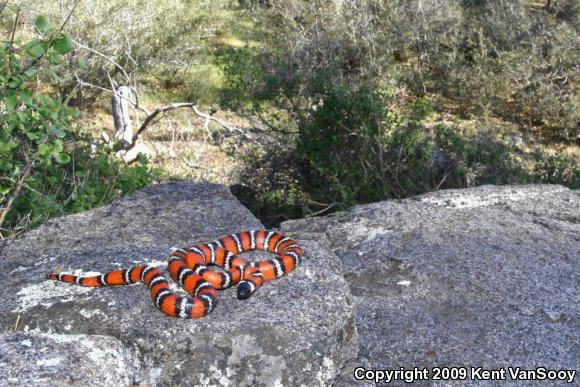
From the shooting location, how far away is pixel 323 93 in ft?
29.2

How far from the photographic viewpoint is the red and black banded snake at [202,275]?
345 cm

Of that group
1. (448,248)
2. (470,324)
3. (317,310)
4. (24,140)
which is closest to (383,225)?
(448,248)

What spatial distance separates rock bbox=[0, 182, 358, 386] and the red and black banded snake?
2.1 inches

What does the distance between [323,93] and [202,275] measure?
18.4 ft

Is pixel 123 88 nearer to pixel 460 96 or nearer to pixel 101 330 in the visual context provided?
pixel 460 96

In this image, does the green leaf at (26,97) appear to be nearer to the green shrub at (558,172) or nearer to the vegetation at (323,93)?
the vegetation at (323,93)

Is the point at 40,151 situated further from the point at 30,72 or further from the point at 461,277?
the point at 461,277

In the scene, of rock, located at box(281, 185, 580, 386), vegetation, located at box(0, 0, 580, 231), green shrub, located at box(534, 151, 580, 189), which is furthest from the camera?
green shrub, located at box(534, 151, 580, 189)

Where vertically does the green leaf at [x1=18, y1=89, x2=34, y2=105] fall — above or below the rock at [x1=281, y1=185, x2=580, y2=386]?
above

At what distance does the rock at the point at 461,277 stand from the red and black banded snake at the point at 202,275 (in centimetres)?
59

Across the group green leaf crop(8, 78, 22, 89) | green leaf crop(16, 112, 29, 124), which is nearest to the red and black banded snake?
green leaf crop(16, 112, 29, 124)

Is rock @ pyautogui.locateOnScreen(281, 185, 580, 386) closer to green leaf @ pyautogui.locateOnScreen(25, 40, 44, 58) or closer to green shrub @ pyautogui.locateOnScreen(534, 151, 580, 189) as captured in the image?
green leaf @ pyautogui.locateOnScreen(25, 40, 44, 58)

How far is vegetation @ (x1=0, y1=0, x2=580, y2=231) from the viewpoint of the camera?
8031mm

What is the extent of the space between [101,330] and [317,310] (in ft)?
3.73
